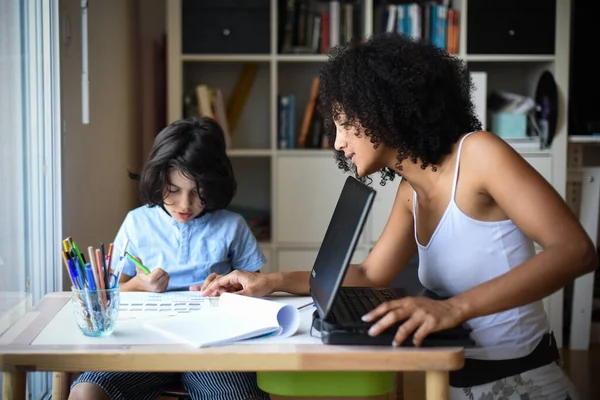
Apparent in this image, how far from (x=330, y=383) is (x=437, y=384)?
0.16 meters

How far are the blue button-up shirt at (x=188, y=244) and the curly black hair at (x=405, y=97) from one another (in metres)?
0.62

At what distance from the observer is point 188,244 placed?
76.4 inches

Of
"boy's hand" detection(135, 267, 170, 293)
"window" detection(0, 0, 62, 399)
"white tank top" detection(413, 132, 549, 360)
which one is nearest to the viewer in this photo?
"white tank top" detection(413, 132, 549, 360)

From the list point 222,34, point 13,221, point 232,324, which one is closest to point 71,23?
point 13,221

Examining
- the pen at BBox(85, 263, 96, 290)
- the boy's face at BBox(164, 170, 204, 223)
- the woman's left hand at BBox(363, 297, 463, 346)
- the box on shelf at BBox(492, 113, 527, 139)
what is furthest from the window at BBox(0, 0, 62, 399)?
the box on shelf at BBox(492, 113, 527, 139)

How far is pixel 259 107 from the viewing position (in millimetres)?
3980

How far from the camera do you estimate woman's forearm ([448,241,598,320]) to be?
3.87 feet

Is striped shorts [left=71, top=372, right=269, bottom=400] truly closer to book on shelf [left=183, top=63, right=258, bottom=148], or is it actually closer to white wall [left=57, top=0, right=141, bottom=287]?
white wall [left=57, top=0, right=141, bottom=287]

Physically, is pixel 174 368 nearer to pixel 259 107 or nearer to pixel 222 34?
pixel 222 34

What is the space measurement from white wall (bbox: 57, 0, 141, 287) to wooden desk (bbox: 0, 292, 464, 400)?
1307mm

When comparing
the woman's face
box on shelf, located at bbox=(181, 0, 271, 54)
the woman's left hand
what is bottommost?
the woman's left hand

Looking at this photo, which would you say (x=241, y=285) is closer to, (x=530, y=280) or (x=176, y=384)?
(x=176, y=384)

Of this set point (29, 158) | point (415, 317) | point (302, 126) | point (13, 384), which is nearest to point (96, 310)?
point (13, 384)

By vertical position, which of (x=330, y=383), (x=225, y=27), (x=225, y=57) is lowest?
(x=330, y=383)
